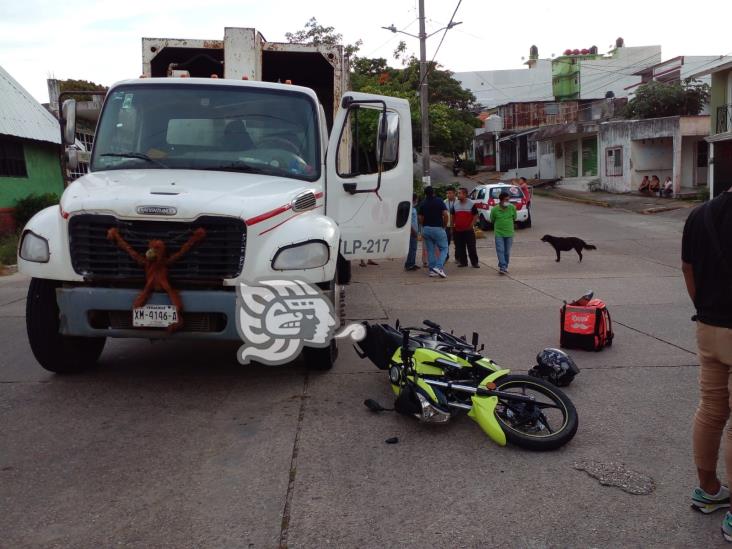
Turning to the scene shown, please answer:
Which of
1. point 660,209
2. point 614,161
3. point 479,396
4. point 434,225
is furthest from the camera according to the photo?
point 614,161

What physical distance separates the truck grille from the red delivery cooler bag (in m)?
3.48

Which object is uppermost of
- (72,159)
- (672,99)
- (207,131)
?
(672,99)

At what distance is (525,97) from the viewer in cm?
6119

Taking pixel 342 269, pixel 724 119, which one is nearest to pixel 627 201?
pixel 724 119

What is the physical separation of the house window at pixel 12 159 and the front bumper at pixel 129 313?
1804 cm

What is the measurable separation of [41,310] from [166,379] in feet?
3.77

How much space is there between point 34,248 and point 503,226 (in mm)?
9179

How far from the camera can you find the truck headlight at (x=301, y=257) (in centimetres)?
511

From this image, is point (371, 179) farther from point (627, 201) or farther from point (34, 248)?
point (627, 201)

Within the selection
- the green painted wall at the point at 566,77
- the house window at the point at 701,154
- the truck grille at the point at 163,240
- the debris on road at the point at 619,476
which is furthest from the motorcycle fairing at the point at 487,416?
the green painted wall at the point at 566,77

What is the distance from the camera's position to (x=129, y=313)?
5133mm

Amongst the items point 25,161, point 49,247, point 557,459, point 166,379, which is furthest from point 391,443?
point 25,161

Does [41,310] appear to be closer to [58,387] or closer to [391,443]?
[58,387]

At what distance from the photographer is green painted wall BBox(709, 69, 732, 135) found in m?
27.1
